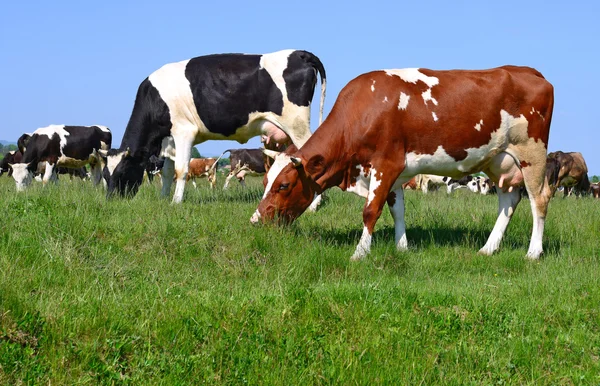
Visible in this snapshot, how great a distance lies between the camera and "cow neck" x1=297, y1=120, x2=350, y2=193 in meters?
9.77

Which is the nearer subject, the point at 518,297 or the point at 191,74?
the point at 518,297

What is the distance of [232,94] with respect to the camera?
13594mm

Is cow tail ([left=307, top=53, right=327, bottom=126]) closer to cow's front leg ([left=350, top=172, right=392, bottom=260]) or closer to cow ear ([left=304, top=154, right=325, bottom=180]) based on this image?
cow ear ([left=304, top=154, right=325, bottom=180])

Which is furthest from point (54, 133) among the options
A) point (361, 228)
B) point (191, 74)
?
point (361, 228)

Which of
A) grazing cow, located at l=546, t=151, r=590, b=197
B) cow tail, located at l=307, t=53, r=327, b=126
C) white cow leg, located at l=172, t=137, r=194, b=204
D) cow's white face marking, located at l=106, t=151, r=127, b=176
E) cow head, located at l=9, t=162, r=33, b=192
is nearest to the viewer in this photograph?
white cow leg, located at l=172, t=137, r=194, b=204

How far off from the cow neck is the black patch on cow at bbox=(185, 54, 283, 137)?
3.77 metres

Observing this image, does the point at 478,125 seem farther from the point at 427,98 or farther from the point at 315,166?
the point at 315,166

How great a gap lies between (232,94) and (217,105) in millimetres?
356

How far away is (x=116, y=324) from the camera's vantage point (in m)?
6.11

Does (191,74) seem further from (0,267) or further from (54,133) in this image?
(54,133)

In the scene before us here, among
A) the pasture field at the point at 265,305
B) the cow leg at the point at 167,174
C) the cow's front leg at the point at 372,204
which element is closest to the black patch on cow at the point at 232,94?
the cow leg at the point at 167,174

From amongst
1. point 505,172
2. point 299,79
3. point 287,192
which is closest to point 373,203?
point 287,192

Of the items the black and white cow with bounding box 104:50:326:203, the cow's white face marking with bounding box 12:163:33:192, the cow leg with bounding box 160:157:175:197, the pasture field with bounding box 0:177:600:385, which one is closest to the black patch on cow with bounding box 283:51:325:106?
the black and white cow with bounding box 104:50:326:203

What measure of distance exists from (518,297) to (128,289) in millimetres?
4206
